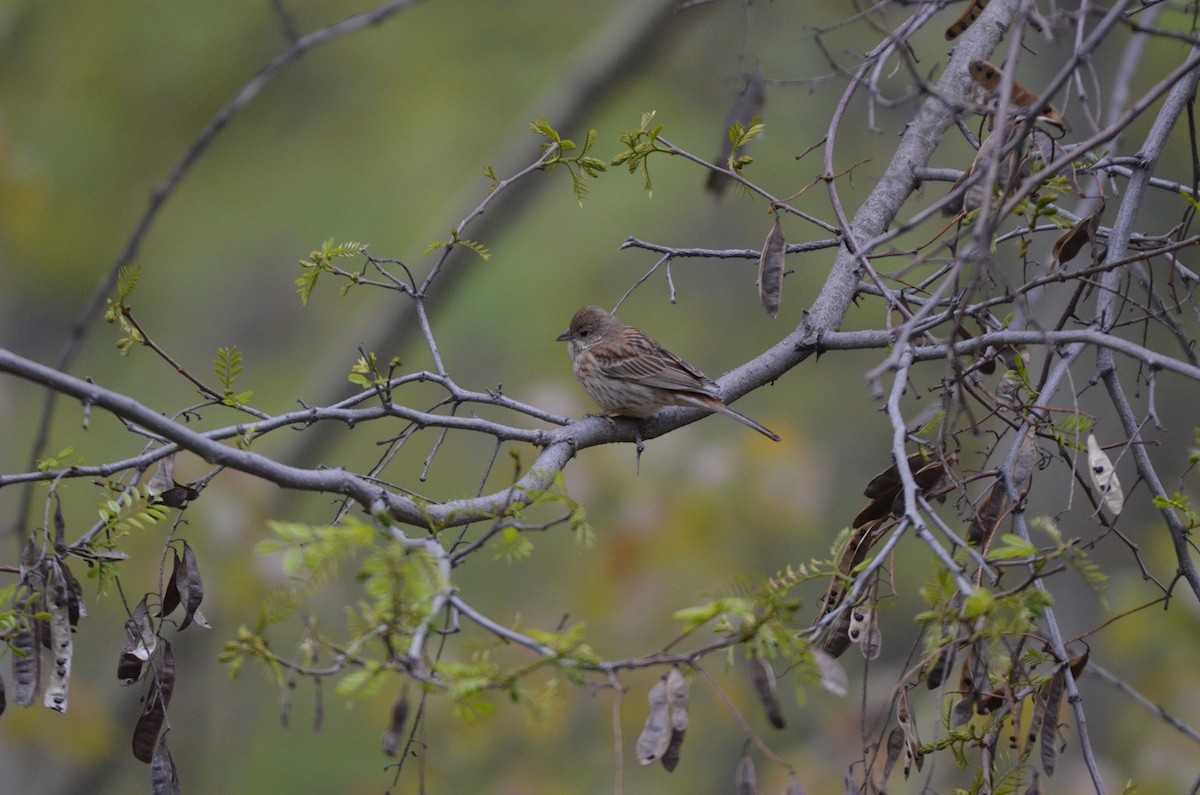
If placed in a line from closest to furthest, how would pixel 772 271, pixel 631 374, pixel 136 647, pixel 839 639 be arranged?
pixel 136 647, pixel 839 639, pixel 772 271, pixel 631 374

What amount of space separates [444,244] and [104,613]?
28.8 ft

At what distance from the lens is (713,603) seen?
6.98 feet

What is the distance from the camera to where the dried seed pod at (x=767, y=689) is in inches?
81.3

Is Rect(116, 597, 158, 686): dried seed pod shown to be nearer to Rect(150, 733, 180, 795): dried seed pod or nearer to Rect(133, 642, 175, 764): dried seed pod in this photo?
Rect(133, 642, 175, 764): dried seed pod

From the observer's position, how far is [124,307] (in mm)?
3090

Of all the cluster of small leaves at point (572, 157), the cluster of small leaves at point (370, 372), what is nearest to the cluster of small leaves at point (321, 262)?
the cluster of small leaves at point (370, 372)

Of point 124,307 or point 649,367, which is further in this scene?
point 649,367

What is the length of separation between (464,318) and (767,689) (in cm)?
962

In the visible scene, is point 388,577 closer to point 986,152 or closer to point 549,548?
point 986,152

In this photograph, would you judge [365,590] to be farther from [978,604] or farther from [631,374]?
[631,374]

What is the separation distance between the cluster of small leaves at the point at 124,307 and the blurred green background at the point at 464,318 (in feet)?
15.7

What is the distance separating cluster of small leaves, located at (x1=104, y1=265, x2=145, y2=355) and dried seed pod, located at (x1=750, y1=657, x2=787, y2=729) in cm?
190

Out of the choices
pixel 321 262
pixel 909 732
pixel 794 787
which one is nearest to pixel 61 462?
pixel 321 262

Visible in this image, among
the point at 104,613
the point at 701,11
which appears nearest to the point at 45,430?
the point at 701,11
